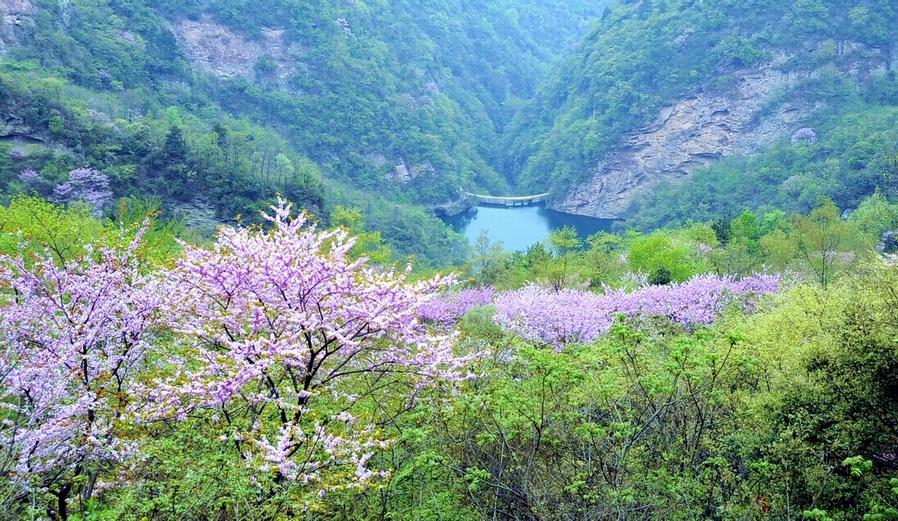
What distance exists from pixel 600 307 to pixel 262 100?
84157 millimetres

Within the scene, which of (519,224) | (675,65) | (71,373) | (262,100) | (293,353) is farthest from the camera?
(675,65)

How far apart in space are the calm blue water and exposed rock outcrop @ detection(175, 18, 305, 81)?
3738 centimetres

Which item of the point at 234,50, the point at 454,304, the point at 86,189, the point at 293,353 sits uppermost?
the point at 234,50

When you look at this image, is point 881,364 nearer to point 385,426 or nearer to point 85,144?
point 385,426

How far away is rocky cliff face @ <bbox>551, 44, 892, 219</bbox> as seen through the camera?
86125 mm

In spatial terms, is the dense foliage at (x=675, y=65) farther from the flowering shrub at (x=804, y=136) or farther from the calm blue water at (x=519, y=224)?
the calm blue water at (x=519, y=224)

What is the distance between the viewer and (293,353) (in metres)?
5.70

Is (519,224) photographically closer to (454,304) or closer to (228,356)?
(454,304)

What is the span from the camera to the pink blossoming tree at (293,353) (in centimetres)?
585

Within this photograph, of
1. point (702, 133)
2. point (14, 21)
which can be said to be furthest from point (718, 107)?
point (14, 21)

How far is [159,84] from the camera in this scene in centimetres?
7888

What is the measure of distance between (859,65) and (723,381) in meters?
97.3

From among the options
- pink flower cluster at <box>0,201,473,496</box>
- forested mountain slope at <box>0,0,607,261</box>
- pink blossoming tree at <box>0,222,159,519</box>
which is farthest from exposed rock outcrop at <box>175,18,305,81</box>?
pink flower cluster at <box>0,201,473,496</box>

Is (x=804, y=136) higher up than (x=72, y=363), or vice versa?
(x=72, y=363)
